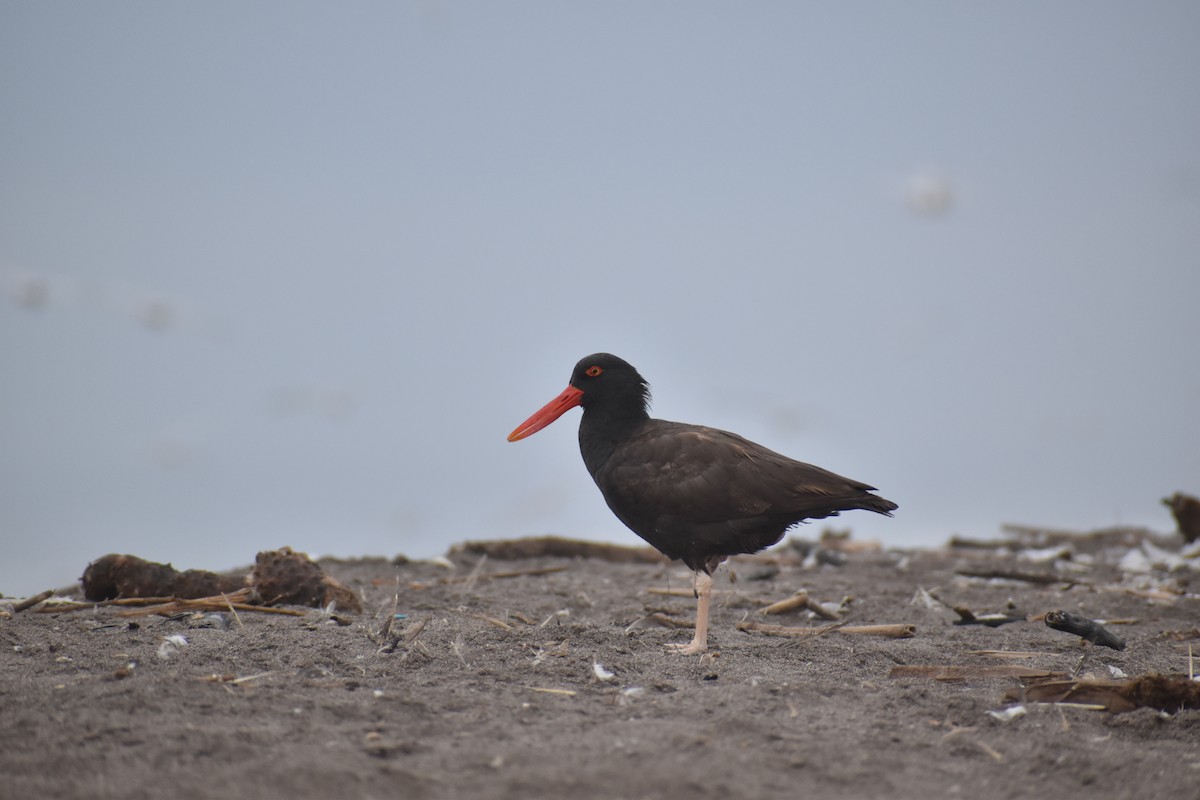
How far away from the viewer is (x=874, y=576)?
11148 mm

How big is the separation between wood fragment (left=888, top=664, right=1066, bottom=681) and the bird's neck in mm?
2730

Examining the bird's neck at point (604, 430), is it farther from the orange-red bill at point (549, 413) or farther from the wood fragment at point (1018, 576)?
the wood fragment at point (1018, 576)

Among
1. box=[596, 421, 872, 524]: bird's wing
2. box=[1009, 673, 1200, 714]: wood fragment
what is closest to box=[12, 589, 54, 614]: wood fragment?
box=[596, 421, 872, 524]: bird's wing

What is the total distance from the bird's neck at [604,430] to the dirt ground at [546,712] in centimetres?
122

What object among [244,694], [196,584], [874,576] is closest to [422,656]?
[244,694]

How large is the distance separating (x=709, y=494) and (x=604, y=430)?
1.23 m

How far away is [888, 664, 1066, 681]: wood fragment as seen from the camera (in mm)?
6086

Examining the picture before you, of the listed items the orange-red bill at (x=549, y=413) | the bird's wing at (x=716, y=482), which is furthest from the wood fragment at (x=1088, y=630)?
the orange-red bill at (x=549, y=413)

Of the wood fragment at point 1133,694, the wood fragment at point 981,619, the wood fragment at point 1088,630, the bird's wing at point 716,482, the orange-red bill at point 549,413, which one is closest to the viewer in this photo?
the wood fragment at point 1133,694

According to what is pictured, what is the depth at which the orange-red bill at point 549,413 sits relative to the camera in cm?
859

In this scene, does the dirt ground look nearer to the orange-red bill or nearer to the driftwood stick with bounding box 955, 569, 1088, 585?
the orange-red bill

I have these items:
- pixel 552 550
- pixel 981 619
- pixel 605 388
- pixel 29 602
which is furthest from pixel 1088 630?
pixel 29 602

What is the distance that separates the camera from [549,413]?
8.73 metres

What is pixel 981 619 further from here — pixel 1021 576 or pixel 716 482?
pixel 1021 576
